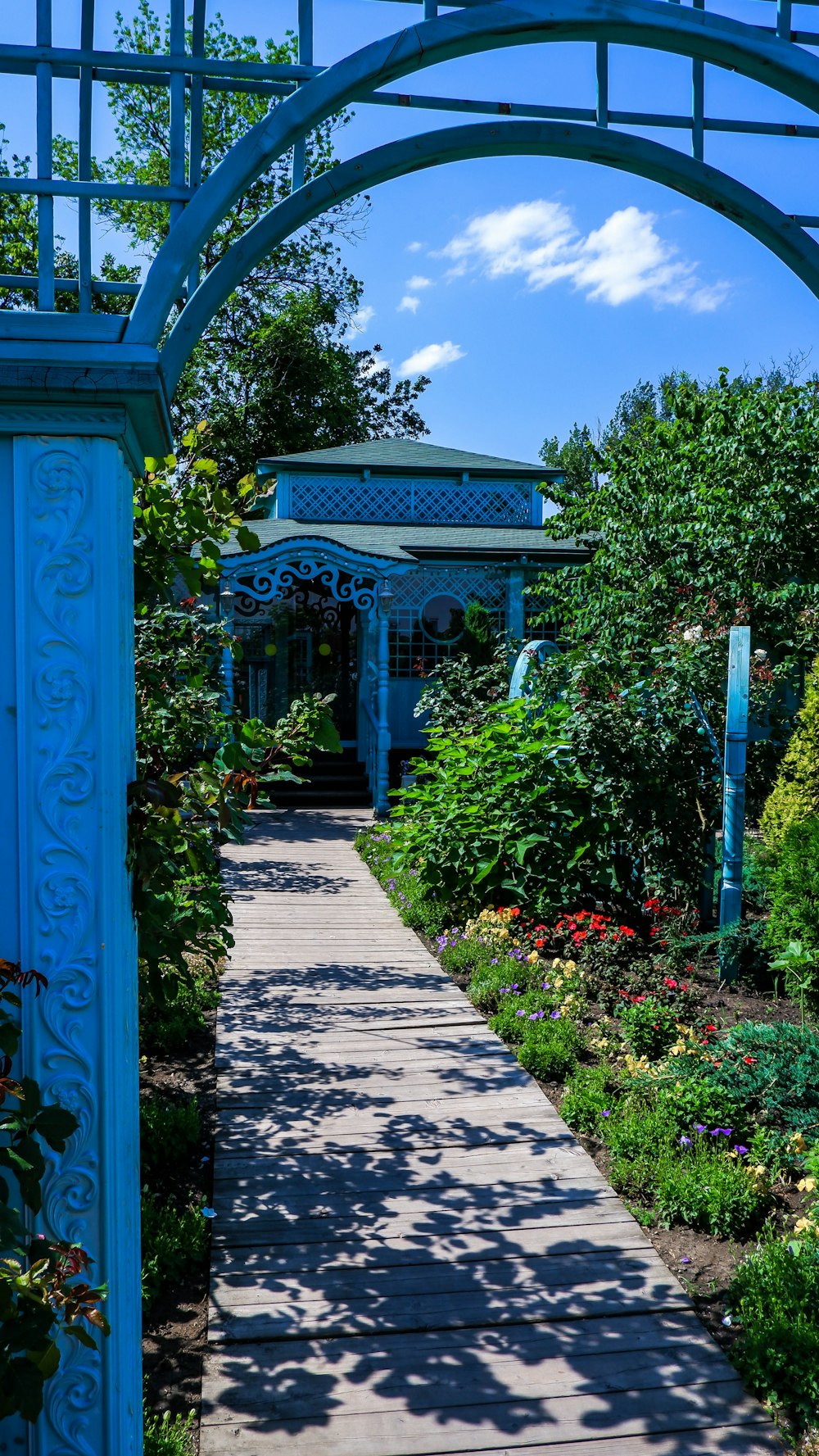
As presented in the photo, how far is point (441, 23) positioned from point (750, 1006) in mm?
4820

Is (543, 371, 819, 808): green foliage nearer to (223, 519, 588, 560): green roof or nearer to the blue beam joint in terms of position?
the blue beam joint

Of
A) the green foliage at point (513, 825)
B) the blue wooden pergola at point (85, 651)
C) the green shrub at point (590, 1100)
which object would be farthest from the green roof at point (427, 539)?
the blue wooden pergola at point (85, 651)

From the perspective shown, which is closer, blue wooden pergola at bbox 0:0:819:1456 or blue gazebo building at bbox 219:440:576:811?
blue wooden pergola at bbox 0:0:819:1456

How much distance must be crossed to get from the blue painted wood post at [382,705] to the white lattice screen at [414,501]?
170 inches

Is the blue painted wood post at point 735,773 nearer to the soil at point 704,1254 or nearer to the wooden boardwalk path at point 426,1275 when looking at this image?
the wooden boardwalk path at point 426,1275

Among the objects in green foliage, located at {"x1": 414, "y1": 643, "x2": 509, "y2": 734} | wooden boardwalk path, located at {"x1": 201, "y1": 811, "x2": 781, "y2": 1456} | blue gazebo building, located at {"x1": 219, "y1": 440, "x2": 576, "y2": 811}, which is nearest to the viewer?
wooden boardwalk path, located at {"x1": 201, "y1": 811, "x2": 781, "y2": 1456}

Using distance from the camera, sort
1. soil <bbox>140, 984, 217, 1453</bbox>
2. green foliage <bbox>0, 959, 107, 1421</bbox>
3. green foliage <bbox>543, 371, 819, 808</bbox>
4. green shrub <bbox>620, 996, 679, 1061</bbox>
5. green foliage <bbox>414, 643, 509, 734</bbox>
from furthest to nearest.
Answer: green foliage <bbox>414, 643, 509, 734</bbox>, green foliage <bbox>543, 371, 819, 808</bbox>, green shrub <bbox>620, 996, 679, 1061</bbox>, soil <bbox>140, 984, 217, 1453</bbox>, green foliage <bbox>0, 959, 107, 1421</bbox>

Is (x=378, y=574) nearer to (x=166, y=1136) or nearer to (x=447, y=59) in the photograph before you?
(x=166, y=1136)

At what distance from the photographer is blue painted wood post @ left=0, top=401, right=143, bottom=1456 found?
76.2 inches

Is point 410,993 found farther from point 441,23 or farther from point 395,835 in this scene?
point 441,23

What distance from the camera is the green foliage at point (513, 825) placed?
22.9 feet

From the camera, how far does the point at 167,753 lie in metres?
4.64

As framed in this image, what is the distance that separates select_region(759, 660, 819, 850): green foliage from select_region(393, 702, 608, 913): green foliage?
1.30 meters

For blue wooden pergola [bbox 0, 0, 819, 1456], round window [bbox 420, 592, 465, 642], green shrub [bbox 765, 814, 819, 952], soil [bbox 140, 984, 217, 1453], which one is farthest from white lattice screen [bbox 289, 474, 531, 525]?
blue wooden pergola [bbox 0, 0, 819, 1456]
